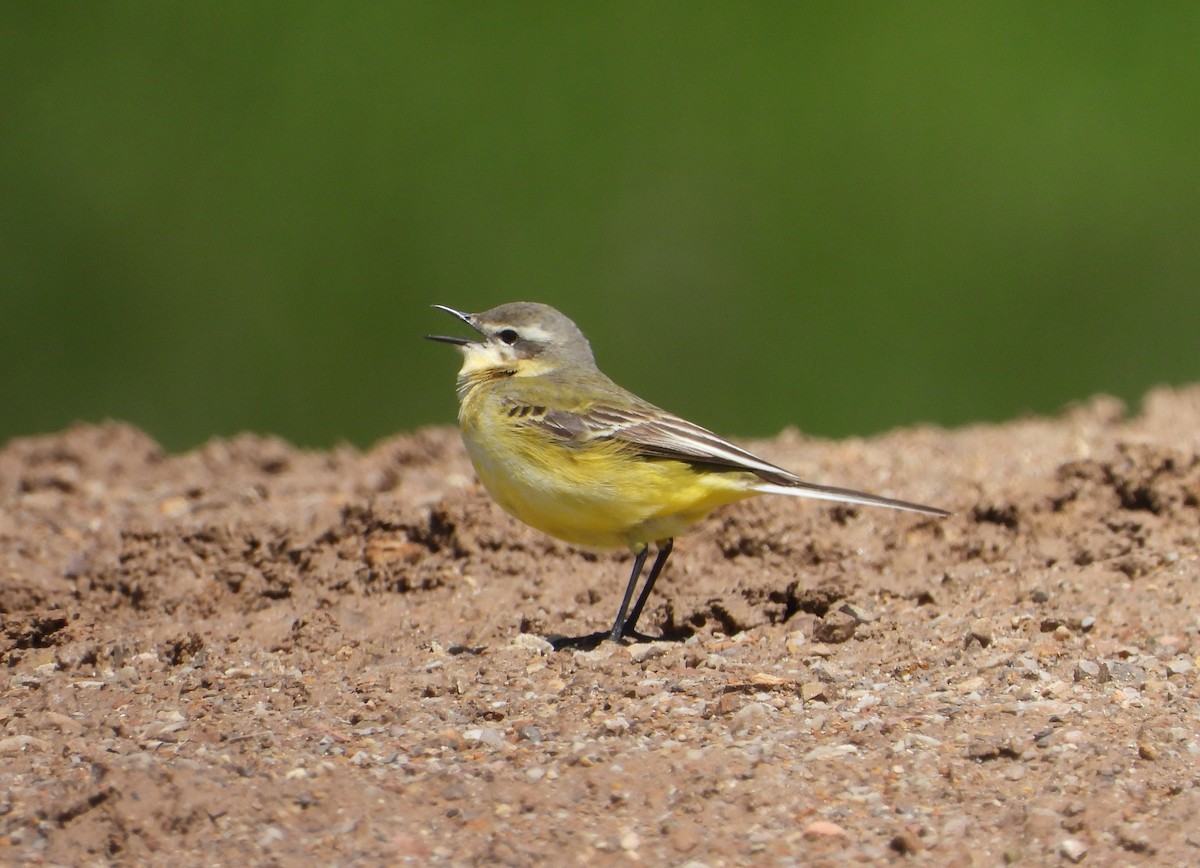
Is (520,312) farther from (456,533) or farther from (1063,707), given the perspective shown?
(1063,707)

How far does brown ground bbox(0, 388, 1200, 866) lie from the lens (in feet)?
12.8

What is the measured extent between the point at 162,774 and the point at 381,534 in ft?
9.50

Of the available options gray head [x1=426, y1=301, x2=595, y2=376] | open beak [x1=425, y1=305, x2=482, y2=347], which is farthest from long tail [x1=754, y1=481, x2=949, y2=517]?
open beak [x1=425, y1=305, x2=482, y2=347]

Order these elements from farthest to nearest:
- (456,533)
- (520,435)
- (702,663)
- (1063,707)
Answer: (456,533) → (520,435) → (702,663) → (1063,707)

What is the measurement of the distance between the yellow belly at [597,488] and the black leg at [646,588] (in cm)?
15

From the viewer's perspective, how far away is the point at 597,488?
6.11m

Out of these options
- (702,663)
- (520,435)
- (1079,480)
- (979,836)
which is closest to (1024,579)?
(1079,480)

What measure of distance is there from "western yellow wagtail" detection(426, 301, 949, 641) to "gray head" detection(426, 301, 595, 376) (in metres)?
0.53

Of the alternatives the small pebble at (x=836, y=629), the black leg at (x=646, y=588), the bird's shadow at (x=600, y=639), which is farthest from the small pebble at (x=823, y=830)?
the black leg at (x=646, y=588)

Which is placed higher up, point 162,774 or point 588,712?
point 588,712

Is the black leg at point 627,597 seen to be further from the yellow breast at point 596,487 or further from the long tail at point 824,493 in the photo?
the long tail at point 824,493

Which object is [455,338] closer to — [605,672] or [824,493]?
[824,493]

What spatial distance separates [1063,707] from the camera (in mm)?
4668

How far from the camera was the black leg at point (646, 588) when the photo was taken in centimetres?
606
